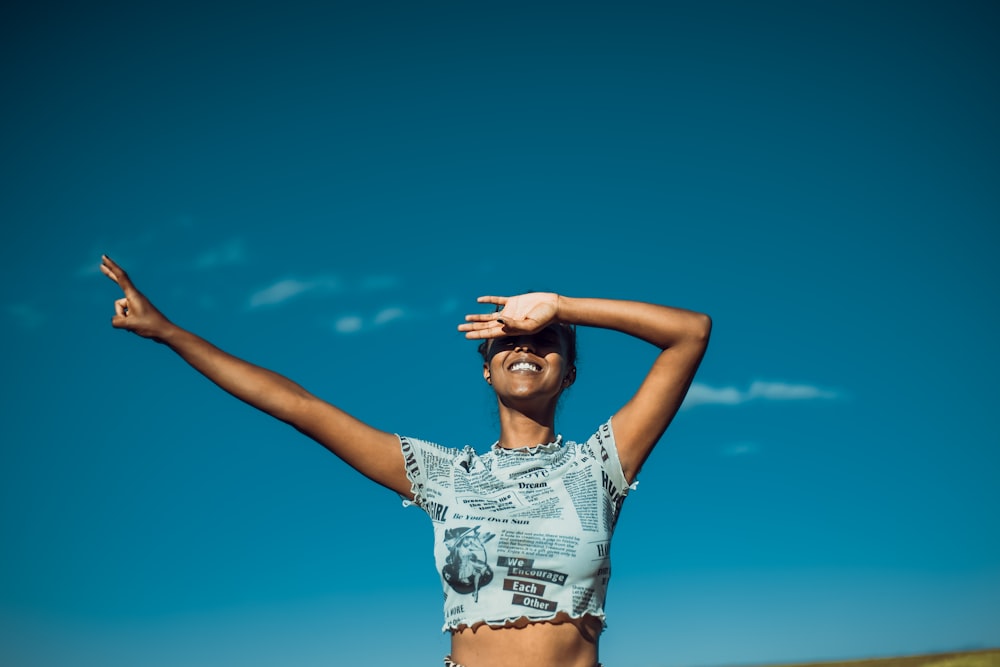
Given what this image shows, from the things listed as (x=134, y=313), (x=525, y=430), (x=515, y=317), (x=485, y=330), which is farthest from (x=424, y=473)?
(x=134, y=313)

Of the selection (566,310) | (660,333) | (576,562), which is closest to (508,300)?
(566,310)

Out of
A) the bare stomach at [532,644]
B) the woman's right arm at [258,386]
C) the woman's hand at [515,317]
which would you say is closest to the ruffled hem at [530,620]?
the bare stomach at [532,644]

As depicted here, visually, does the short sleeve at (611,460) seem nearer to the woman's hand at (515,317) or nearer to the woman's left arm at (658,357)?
the woman's left arm at (658,357)

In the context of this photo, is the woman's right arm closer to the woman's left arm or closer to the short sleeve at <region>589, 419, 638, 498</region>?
the short sleeve at <region>589, 419, 638, 498</region>

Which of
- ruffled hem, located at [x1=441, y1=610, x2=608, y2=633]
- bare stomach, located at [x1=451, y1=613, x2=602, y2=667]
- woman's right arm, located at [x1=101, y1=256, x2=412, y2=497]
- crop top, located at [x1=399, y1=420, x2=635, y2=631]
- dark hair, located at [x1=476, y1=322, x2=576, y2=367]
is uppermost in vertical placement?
dark hair, located at [x1=476, y1=322, x2=576, y2=367]

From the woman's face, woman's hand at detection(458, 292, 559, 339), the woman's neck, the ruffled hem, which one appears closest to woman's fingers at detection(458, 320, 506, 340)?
woman's hand at detection(458, 292, 559, 339)

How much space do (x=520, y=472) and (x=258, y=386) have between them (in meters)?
1.73

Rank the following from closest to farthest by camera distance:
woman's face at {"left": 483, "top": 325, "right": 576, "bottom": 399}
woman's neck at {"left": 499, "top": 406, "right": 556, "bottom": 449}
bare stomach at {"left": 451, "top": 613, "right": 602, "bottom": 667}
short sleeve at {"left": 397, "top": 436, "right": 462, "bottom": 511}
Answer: bare stomach at {"left": 451, "top": 613, "right": 602, "bottom": 667} → short sleeve at {"left": 397, "top": 436, "right": 462, "bottom": 511} → woman's face at {"left": 483, "top": 325, "right": 576, "bottom": 399} → woman's neck at {"left": 499, "top": 406, "right": 556, "bottom": 449}

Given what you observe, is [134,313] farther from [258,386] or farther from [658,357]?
[658,357]

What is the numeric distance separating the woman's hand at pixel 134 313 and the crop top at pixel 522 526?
1666 mm

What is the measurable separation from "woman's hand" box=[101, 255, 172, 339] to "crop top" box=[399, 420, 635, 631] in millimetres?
1666

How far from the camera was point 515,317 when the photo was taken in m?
5.61

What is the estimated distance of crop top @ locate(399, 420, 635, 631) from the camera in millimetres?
5098

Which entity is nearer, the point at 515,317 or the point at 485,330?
the point at 515,317
